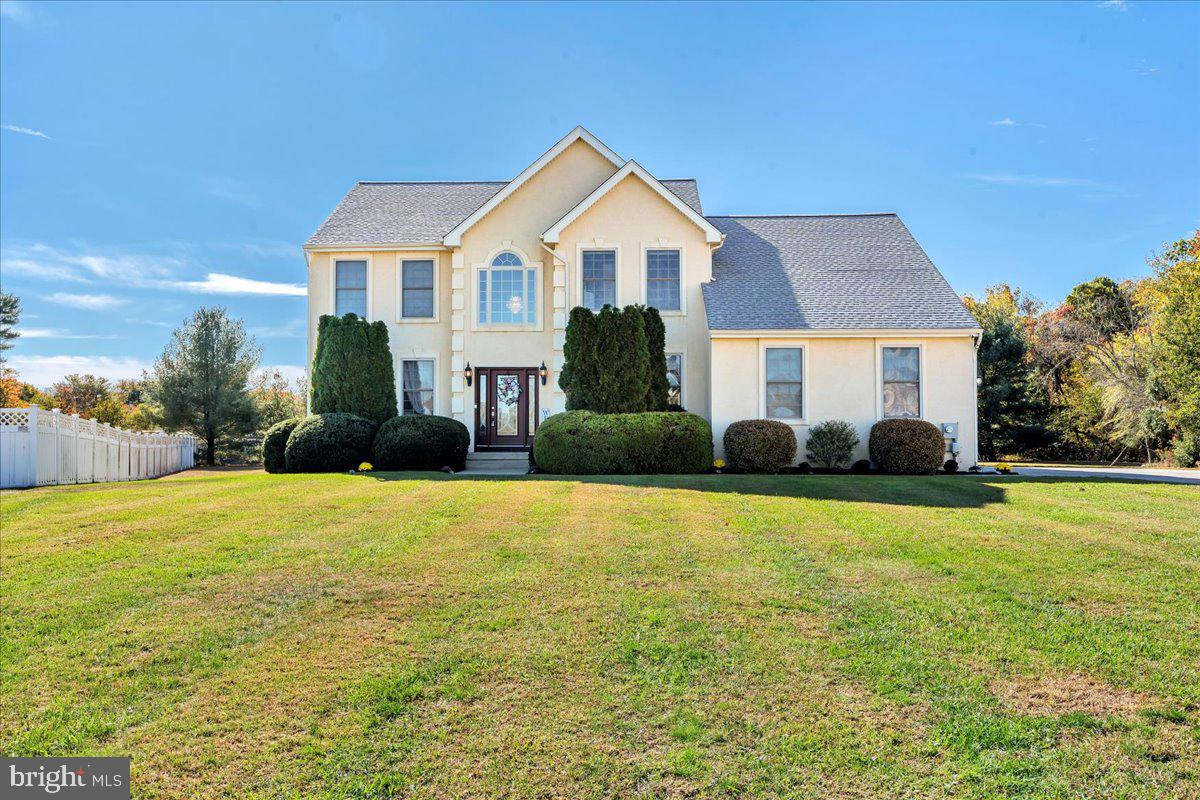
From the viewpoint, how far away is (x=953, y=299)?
1844 centimetres

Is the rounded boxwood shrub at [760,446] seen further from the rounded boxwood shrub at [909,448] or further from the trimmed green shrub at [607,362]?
the trimmed green shrub at [607,362]

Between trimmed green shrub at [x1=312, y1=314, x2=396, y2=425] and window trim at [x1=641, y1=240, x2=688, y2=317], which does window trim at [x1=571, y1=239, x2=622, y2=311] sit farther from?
trimmed green shrub at [x1=312, y1=314, x2=396, y2=425]

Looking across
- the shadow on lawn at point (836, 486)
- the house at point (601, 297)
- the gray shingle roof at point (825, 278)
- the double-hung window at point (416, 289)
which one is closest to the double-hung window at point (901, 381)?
the house at point (601, 297)

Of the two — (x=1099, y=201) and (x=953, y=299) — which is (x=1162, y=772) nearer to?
(x=953, y=299)

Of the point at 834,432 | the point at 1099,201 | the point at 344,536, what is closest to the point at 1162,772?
the point at 344,536

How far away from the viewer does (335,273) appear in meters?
20.3

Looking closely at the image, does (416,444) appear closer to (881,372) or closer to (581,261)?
(581,261)

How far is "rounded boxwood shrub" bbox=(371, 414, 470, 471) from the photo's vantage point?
16547 mm

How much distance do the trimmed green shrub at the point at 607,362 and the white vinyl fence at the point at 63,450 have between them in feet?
40.8

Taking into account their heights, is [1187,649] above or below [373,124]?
below

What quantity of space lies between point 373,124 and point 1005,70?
1515cm

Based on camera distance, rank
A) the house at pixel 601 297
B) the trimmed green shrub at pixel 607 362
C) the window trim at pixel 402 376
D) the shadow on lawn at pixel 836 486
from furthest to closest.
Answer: the window trim at pixel 402 376 < the house at pixel 601 297 < the trimmed green shrub at pixel 607 362 < the shadow on lawn at pixel 836 486

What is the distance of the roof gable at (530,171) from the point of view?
771 inches

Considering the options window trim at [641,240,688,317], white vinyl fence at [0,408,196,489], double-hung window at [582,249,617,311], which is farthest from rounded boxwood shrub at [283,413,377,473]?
window trim at [641,240,688,317]
